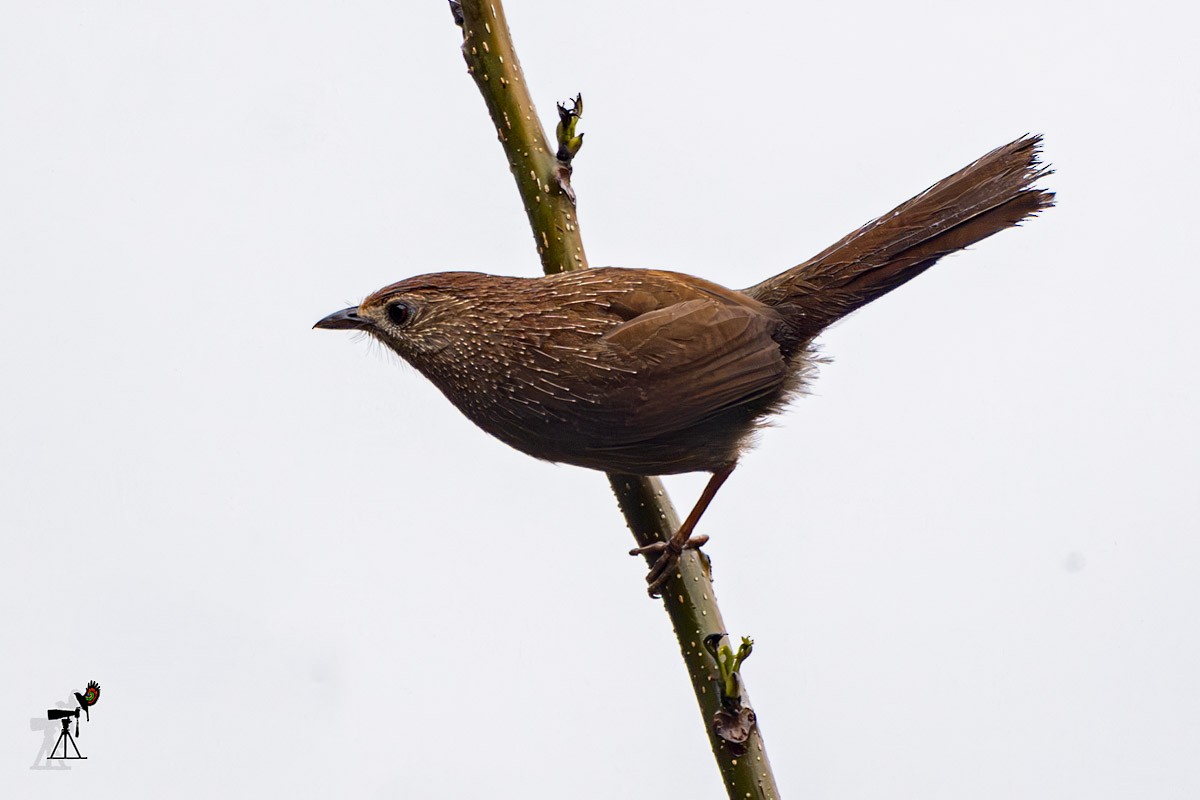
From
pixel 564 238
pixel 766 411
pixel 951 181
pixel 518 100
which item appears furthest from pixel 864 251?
pixel 518 100

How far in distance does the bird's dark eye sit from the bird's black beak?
2.0 inches

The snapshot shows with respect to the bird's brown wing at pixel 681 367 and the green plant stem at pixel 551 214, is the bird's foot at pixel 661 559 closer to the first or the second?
the green plant stem at pixel 551 214

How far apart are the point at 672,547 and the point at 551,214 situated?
784 millimetres

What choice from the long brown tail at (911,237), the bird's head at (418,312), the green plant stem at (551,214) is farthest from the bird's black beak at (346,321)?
the long brown tail at (911,237)

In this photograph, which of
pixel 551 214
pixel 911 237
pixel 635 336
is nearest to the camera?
pixel 635 336

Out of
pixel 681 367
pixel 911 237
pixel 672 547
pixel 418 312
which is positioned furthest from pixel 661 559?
pixel 911 237

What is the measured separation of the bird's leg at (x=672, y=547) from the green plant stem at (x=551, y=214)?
25 millimetres

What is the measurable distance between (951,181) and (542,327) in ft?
2.93

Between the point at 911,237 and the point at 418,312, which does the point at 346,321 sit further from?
the point at 911,237

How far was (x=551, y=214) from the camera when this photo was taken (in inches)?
107

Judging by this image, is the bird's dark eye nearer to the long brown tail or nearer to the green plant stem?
the green plant stem

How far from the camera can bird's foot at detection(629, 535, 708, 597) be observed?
2.66m

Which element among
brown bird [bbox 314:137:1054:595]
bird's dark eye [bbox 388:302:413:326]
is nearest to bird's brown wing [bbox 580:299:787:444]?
brown bird [bbox 314:137:1054:595]

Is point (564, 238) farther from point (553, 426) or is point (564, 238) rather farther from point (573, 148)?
point (553, 426)
